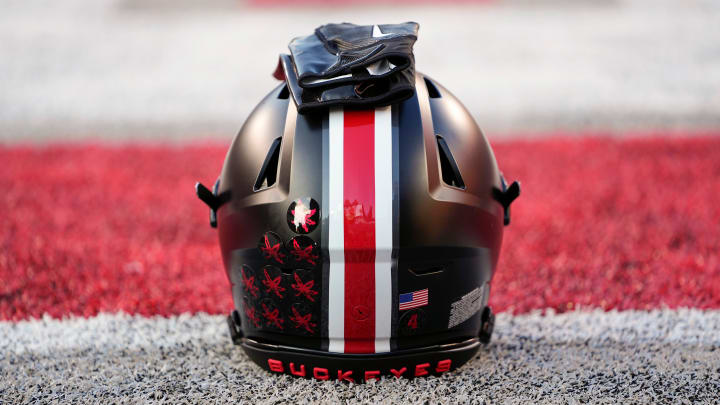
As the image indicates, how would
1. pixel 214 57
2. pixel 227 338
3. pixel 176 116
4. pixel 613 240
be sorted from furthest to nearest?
pixel 214 57 → pixel 176 116 → pixel 613 240 → pixel 227 338

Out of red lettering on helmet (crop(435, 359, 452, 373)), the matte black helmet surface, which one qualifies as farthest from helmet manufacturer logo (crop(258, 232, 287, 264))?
red lettering on helmet (crop(435, 359, 452, 373))

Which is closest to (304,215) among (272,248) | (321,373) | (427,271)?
(272,248)

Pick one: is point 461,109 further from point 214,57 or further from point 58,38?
point 58,38

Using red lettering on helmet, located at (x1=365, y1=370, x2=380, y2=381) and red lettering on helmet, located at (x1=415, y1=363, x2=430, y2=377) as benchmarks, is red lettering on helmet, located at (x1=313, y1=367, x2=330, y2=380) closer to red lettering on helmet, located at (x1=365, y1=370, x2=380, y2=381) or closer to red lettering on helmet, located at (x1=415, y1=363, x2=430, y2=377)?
red lettering on helmet, located at (x1=365, y1=370, x2=380, y2=381)

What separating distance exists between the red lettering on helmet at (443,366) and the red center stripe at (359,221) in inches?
10.2

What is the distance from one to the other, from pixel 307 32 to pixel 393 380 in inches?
273

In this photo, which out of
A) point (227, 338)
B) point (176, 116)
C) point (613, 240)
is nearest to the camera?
→ point (227, 338)

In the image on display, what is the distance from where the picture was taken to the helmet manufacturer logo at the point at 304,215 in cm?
195

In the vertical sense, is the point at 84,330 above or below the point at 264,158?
below

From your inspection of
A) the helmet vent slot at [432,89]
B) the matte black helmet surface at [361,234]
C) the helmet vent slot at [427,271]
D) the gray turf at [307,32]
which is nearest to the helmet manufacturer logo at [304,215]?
the matte black helmet surface at [361,234]

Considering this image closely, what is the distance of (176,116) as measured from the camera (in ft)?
21.7

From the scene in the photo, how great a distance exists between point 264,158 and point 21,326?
50.2 inches

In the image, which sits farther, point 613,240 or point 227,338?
point 613,240

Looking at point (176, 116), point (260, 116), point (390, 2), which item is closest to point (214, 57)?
point (176, 116)
